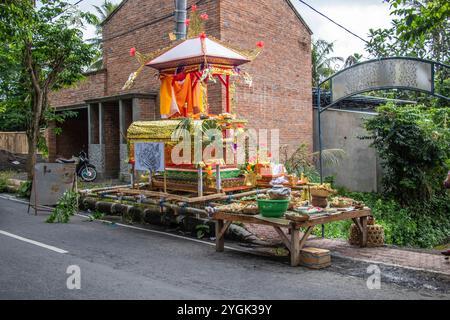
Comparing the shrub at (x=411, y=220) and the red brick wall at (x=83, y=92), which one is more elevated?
the red brick wall at (x=83, y=92)

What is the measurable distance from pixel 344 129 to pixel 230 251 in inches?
438

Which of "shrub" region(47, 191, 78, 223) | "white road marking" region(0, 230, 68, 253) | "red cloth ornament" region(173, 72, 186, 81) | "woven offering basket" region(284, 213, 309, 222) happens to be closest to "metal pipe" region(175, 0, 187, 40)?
"red cloth ornament" region(173, 72, 186, 81)

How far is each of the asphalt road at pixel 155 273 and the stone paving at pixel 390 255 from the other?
37.8 inches

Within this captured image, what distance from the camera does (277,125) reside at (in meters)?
17.1

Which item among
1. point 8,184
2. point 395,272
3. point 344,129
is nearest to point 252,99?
point 344,129

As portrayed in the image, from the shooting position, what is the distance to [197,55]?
10.1m

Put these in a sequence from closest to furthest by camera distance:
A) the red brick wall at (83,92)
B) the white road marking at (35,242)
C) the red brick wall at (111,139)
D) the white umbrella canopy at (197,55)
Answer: the white road marking at (35,242) → the white umbrella canopy at (197,55) → the red brick wall at (111,139) → the red brick wall at (83,92)

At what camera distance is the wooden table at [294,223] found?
6.80 metres

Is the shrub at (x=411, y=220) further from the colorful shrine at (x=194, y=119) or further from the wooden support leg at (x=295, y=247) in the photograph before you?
the wooden support leg at (x=295, y=247)

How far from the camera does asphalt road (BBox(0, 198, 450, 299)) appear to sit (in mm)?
5535

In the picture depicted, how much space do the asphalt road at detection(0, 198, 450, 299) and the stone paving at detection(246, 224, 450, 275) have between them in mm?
960

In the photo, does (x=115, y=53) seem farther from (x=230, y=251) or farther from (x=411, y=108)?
(x=230, y=251)

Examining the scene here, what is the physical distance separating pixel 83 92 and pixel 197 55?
1203 cm

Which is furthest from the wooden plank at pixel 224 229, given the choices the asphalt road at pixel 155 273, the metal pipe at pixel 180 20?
the metal pipe at pixel 180 20
